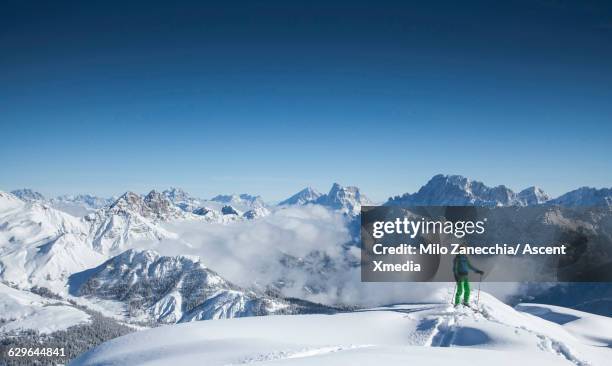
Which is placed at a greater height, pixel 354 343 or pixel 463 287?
pixel 463 287

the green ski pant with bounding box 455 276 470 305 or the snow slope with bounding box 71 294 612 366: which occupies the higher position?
the green ski pant with bounding box 455 276 470 305

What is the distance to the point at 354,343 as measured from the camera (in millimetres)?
31203

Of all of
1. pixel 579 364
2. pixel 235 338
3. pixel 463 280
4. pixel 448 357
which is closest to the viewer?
pixel 448 357

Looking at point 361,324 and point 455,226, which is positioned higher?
point 455,226

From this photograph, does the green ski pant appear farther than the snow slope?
Yes

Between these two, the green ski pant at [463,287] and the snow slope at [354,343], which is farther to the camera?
the green ski pant at [463,287]

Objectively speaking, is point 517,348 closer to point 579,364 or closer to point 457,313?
point 579,364

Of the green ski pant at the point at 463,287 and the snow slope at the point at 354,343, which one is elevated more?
the green ski pant at the point at 463,287

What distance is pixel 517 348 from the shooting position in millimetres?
30531

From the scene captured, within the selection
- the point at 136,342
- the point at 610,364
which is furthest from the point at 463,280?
the point at 136,342

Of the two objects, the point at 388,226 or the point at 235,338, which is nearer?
the point at 235,338

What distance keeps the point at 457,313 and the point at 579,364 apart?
11112 mm

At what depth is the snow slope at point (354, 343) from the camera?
2469 cm

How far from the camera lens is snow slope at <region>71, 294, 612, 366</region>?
81.0 feet
